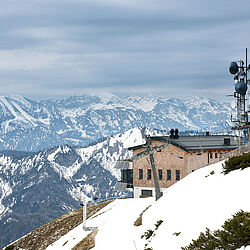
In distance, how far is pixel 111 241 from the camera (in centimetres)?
3180

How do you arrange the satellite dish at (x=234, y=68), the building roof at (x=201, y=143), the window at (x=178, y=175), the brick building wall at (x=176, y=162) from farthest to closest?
the building roof at (x=201, y=143) < the window at (x=178, y=175) < the brick building wall at (x=176, y=162) < the satellite dish at (x=234, y=68)

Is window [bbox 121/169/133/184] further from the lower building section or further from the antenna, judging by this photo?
the antenna

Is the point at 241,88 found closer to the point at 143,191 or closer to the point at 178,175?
the point at 178,175

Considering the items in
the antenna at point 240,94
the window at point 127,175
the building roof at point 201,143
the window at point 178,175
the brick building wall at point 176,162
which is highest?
the antenna at point 240,94

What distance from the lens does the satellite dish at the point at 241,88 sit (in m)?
48.5

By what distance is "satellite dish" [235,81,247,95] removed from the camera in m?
48.5

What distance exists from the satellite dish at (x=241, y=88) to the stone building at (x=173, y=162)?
20307 millimetres

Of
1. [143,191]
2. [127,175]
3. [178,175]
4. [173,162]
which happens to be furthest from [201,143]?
[127,175]

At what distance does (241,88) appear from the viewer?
48469 millimetres

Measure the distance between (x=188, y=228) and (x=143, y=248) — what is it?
4.20 meters

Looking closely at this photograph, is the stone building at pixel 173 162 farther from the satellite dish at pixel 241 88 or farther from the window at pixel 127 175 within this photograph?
the satellite dish at pixel 241 88

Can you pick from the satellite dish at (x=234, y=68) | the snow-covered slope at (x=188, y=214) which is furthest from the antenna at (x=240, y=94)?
the snow-covered slope at (x=188, y=214)

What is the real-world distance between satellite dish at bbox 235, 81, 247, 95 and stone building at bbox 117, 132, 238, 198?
2031 centimetres

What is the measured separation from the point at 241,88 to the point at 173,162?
25.2m
